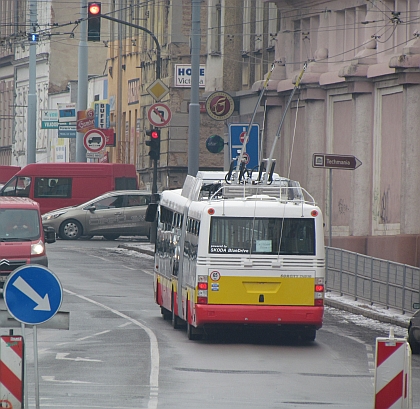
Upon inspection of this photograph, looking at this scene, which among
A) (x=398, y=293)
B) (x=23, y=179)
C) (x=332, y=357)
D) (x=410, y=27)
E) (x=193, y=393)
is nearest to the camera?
(x=193, y=393)

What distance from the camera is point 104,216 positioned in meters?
44.9

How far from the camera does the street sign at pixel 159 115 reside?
38.9m

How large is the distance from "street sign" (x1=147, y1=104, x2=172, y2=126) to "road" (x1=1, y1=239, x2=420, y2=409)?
11.9 m

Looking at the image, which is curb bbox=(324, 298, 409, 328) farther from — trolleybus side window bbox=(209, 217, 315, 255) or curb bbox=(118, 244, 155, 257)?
curb bbox=(118, 244, 155, 257)

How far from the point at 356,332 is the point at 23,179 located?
28.6 meters

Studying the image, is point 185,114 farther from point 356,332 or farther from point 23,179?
point 356,332

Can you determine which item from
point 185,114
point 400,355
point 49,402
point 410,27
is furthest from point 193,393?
point 185,114

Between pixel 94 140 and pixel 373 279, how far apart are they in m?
20.1

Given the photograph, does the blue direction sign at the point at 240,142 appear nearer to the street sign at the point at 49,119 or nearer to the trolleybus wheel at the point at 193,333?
the trolleybus wheel at the point at 193,333

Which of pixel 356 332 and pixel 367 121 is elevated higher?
pixel 367 121

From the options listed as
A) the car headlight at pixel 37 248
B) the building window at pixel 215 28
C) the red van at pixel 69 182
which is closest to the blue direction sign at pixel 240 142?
the car headlight at pixel 37 248

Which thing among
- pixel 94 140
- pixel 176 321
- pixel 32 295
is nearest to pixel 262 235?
pixel 176 321

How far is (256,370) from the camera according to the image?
17.6m

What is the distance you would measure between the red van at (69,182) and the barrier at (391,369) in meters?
37.4
